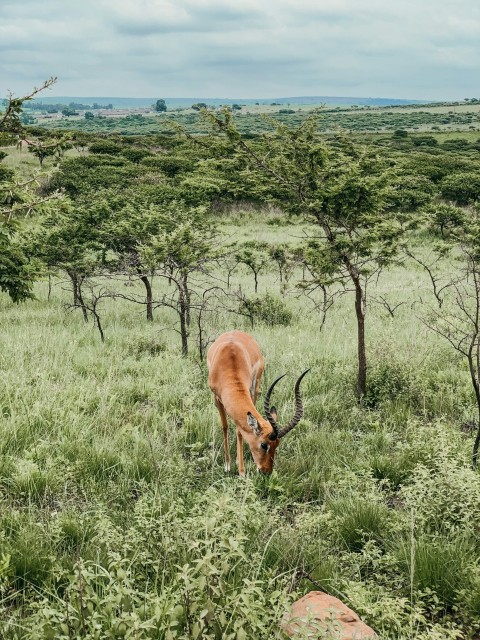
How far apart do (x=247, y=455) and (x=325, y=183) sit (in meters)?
3.76

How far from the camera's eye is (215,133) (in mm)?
7281

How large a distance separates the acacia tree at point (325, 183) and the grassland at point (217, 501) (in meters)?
1.63

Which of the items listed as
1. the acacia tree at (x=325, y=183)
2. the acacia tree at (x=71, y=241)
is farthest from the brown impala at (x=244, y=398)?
the acacia tree at (x=71, y=241)

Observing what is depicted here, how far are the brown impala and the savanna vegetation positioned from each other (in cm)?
29

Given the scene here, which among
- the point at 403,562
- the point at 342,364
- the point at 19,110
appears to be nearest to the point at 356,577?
the point at 403,562

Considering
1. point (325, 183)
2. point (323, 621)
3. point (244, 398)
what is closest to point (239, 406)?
point (244, 398)

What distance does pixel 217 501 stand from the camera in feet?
9.89

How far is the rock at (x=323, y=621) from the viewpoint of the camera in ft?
8.63

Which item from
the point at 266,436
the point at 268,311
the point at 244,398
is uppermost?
the point at 244,398

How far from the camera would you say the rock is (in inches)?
104

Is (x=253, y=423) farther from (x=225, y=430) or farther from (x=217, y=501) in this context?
(x=217, y=501)

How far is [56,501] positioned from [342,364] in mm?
5206

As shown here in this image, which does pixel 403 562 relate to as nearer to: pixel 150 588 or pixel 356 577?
pixel 356 577

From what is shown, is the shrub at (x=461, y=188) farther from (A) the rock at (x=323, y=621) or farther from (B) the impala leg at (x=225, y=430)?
(A) the rock at (x=323, y=621)
